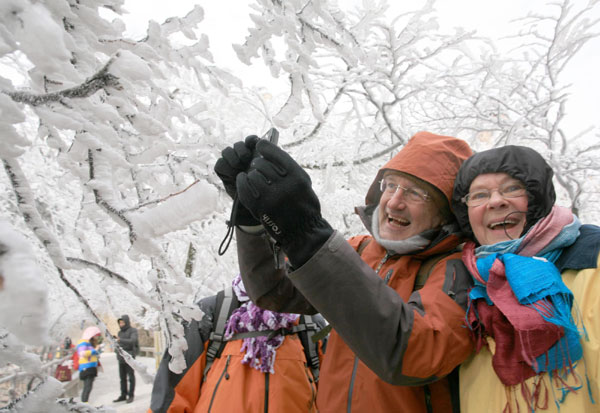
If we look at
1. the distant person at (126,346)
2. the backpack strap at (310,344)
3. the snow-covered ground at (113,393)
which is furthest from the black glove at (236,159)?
the distant person at (126,346)

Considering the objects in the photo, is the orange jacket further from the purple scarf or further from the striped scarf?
the striped scarf

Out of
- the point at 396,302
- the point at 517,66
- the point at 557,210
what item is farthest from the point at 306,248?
the point at 517,66

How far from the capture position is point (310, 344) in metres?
1.93

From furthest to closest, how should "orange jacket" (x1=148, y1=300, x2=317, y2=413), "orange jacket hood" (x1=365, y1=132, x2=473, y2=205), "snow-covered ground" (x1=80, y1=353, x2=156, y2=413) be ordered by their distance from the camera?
1. "snow-covered ground" (x1=80, y1=353, x2=156, y2=413)
2. "orange jacket" (x1=148, y1=300, x2=317, y2=413)
3. "orange jacket hood" (x1=365, y1=132, x2=473, y2=205)

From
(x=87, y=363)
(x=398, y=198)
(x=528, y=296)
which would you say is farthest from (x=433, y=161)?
(x=87, y=363)

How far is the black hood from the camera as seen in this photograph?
1292 millimetres

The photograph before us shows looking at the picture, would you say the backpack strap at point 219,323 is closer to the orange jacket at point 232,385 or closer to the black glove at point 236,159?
the orange jacket at point 232,385

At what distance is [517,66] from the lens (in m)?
4.57

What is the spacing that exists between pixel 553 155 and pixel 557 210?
4.46m

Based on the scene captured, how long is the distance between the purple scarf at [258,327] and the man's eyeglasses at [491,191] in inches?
41.5

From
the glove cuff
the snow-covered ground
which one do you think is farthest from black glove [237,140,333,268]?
the snow-covered ground

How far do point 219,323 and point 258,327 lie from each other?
22cm

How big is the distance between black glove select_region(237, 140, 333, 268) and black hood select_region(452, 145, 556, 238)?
751mm

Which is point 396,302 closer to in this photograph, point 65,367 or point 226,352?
point 226,352
